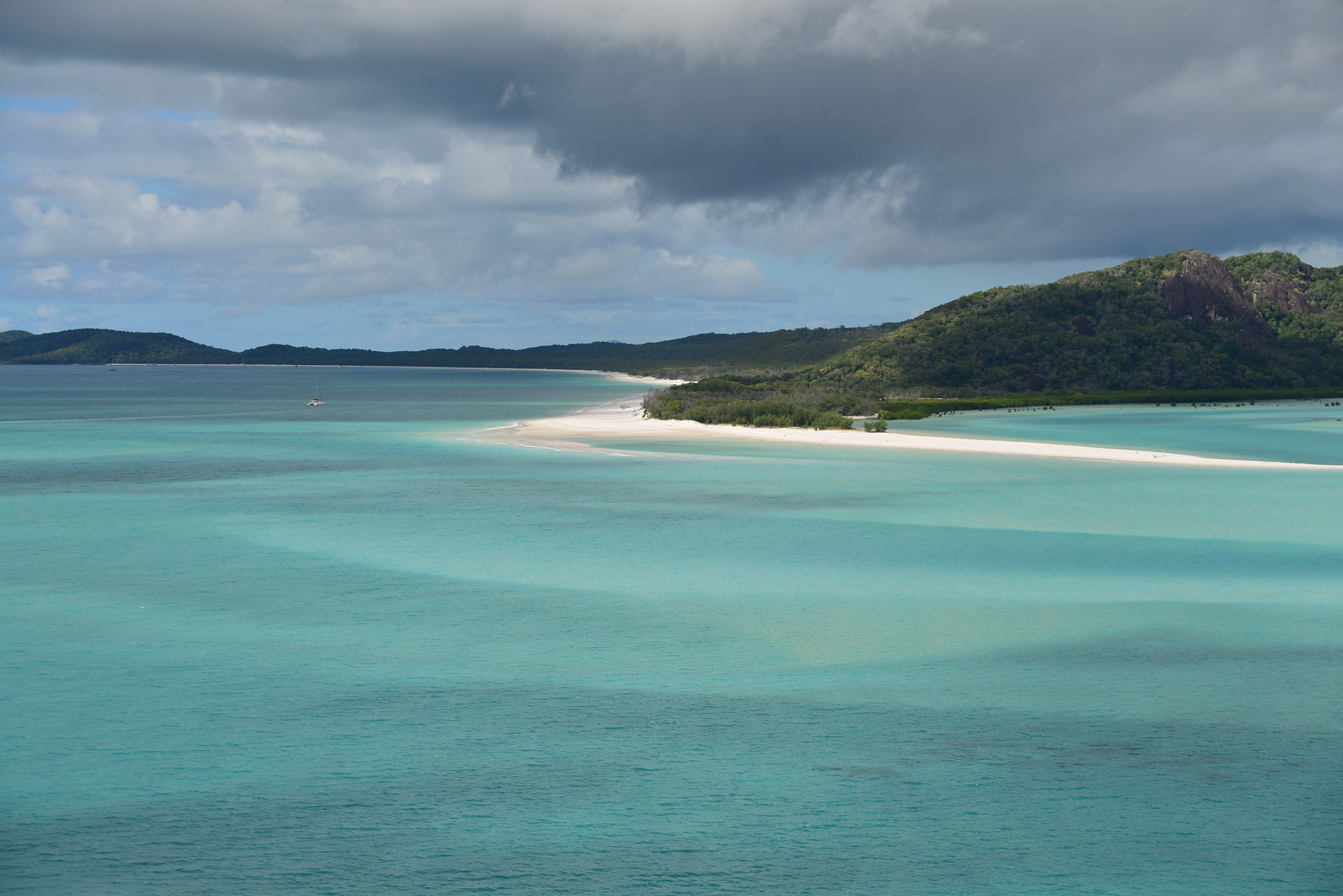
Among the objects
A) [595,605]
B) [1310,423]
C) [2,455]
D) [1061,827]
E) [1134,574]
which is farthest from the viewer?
[1310,423]

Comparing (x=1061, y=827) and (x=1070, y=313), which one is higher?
(x=1070, y=313)

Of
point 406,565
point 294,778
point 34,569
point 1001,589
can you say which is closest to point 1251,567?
point 1001,589

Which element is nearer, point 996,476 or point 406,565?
point 406,565

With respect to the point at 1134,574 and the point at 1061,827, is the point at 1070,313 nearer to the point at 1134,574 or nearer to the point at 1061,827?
the point at 1134,574

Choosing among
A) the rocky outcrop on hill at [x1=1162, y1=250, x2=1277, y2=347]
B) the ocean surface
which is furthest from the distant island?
the ocean surface

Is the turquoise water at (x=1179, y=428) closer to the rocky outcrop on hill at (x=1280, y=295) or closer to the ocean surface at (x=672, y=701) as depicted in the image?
the ocean surface at (x=672, y=701)

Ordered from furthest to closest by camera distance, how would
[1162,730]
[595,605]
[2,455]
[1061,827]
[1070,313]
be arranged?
[1070,313] → [2,455] → [595,605] → [1162,730] → [1061,827]

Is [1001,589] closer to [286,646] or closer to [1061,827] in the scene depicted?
[1061,827]

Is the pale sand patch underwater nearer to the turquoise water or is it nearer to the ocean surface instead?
the turquoise water
